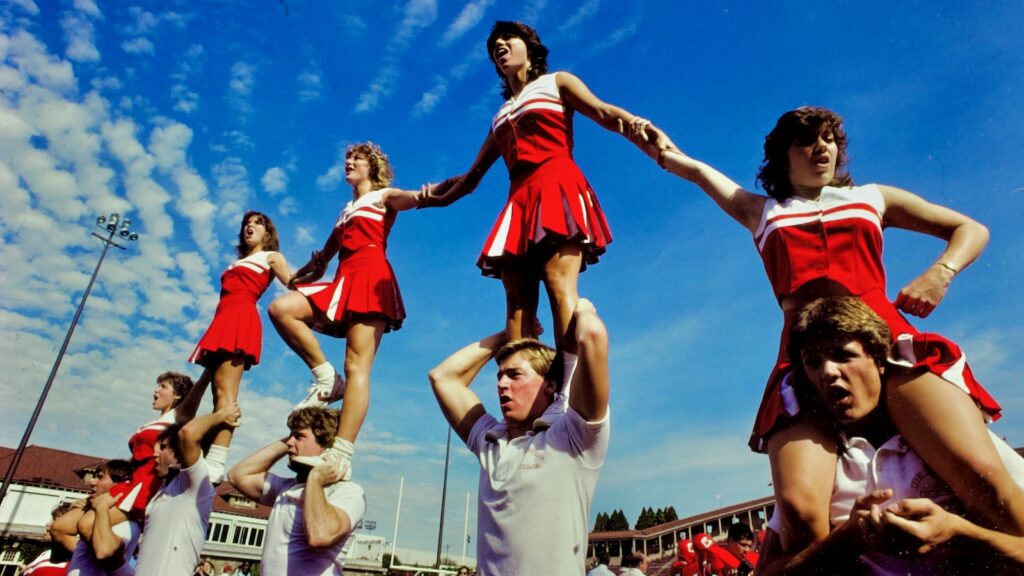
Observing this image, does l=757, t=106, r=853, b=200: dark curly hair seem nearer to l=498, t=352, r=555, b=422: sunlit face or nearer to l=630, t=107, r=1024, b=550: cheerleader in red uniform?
l=630, t=107, r=1024, b=550: cheerleader in red uniform

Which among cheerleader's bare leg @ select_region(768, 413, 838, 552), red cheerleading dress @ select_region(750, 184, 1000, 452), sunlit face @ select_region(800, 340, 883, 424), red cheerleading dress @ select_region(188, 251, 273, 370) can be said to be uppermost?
red cheerleading dress @ select_region(188, 251, 273, 370)

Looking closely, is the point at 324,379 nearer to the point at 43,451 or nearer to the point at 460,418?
the point at 460,418

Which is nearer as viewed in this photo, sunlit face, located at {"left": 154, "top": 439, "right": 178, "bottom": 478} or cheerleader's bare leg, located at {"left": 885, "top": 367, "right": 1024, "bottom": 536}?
cheerleader's bare leg, located at {"left": 885, "top": 367, "right": 1024, "bottom": 536}

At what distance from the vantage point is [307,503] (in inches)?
148

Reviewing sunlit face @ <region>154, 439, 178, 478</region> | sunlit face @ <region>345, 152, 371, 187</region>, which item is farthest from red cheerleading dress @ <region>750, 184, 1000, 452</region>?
sunlit face @ <region>154, 439, 178, 478</region>

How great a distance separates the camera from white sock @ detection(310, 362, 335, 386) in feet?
17.0

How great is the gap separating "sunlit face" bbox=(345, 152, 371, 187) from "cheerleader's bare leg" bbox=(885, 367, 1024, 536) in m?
5.07

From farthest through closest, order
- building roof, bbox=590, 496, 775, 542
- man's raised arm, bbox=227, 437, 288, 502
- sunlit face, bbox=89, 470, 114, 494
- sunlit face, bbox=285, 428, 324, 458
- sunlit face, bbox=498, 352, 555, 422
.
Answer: building roof, bbox=590, 496, 775, 542 → sunlit face, bbox=89, 470, 114, 494 → man's raised arm, bbox=227, 437, 288, 502 → sunlit face, bbox=285, 428, 324, 458 → sunlit face, bbox=498, 352, 555, 422

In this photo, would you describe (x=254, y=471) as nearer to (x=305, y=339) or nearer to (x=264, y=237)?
(x=305, y=339)

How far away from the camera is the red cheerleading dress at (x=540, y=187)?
3916mm

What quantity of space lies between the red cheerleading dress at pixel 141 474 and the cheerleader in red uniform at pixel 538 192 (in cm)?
389

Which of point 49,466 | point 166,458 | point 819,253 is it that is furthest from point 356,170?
point 49,466

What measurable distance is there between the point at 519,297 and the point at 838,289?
6.67 ft

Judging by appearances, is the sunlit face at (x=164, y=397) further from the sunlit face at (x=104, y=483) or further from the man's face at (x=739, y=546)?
the man's face at (x=739, y=546)
